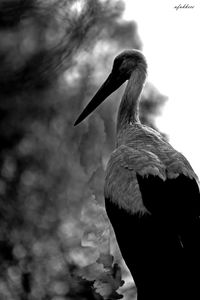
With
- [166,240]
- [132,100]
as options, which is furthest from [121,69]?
[166,240]

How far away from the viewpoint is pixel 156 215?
2.61 meters

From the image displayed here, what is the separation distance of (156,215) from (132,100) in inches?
44.0

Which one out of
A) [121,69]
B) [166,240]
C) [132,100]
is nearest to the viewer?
[166,240]

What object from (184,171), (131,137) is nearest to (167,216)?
(184,171)

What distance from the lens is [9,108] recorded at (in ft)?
16.1

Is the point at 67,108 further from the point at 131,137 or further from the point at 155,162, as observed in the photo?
the point at 155,162

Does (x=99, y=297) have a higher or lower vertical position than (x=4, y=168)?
lower

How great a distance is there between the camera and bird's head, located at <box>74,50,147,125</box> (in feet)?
12.1

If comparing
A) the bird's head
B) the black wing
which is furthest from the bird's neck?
the black wing

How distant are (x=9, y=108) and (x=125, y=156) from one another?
7.23 feet

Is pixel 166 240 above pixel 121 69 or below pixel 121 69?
below

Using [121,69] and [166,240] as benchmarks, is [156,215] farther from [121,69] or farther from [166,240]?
[121,69]

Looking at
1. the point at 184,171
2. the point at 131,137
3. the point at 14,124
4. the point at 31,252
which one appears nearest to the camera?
the point at 184,171

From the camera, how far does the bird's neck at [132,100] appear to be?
11.6 ft
